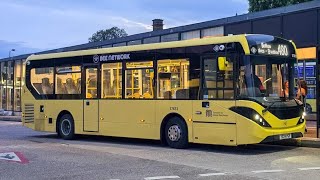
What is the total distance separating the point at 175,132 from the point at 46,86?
648cm

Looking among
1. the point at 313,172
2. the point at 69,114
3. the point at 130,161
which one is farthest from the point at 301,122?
the point at 69,114

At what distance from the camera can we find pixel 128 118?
15.0m

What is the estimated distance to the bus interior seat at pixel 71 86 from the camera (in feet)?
55.1

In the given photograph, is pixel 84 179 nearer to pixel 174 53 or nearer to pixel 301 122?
pixel 174 53

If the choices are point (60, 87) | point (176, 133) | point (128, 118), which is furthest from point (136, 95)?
point (60, 87)

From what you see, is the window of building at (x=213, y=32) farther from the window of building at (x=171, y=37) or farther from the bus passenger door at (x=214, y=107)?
the bus passenger door at (x=214, y=107)

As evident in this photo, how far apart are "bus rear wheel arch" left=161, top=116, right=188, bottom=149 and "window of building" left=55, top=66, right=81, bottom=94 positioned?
13.5ft

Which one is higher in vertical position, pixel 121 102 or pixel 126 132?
pixel 121 102

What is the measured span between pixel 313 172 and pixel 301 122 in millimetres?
3942

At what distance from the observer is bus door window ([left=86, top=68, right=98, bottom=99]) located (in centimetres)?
1609

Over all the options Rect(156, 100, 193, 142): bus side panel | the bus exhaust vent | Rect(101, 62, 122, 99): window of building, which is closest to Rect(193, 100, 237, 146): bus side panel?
Rect(156, 100, 193, 142): bus side panel

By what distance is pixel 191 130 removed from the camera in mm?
13242

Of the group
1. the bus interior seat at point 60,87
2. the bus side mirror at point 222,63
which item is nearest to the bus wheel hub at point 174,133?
the bus side mirror at point 222,63

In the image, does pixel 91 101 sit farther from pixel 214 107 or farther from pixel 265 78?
pixel 265 78
